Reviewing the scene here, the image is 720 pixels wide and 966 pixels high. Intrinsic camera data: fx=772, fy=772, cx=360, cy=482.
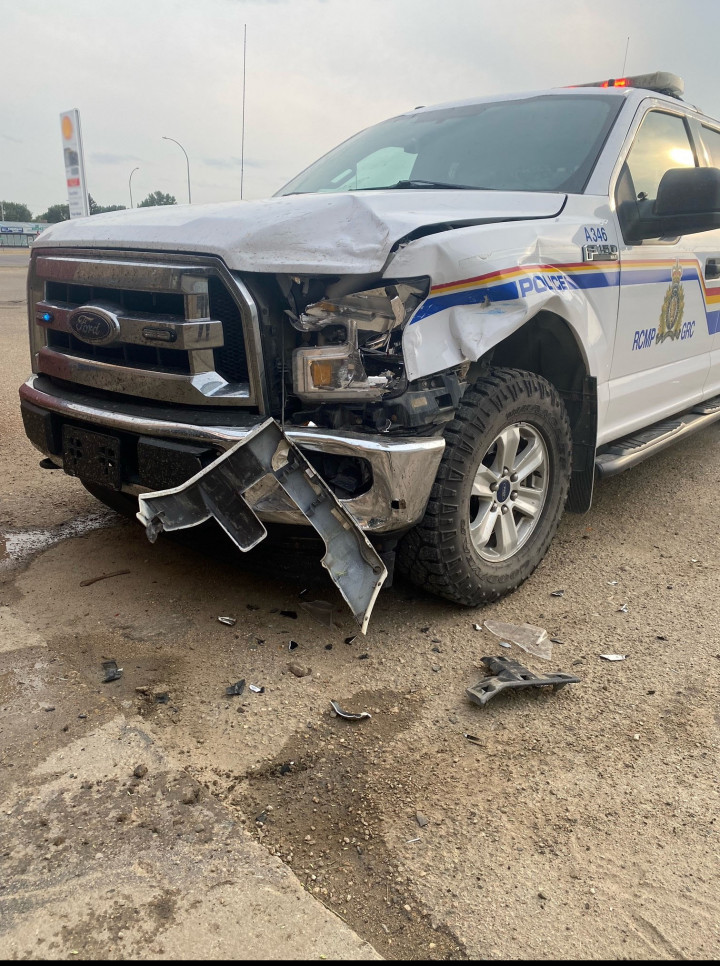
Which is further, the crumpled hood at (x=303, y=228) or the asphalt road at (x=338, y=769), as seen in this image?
the crumpled hood at (x=303, y=228)

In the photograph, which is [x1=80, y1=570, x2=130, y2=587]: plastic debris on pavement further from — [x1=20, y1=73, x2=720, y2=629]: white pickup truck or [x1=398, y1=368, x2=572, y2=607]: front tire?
[x1=398, y1=368, x2=572, y2=607]: front tire

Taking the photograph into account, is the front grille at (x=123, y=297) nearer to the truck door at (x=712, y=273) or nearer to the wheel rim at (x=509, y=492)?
the wheel rim at (x=509, y=492)

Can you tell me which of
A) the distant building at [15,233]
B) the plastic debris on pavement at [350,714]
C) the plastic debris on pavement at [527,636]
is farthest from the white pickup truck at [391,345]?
the distant building at [15,233]

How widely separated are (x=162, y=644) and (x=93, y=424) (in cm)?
88

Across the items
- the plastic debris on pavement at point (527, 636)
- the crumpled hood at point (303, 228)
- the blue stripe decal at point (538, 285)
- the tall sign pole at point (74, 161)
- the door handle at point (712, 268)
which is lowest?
the plastic debris on pavement at point (527, 636)

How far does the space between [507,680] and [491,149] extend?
250cm

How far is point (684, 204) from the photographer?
3361 millimetres

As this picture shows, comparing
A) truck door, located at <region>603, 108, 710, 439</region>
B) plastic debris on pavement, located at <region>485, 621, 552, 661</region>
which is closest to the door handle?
truck door, located at <region>603, 108, 710, 439</region>

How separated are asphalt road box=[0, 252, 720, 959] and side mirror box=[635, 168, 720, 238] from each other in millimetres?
1558

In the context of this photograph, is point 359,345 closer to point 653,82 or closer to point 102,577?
point 102,577

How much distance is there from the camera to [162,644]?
2.77 m

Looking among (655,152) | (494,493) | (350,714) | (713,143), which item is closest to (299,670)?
(350,714)

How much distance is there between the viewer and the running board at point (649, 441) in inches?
143

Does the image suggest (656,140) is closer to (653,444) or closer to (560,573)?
(653,444)
